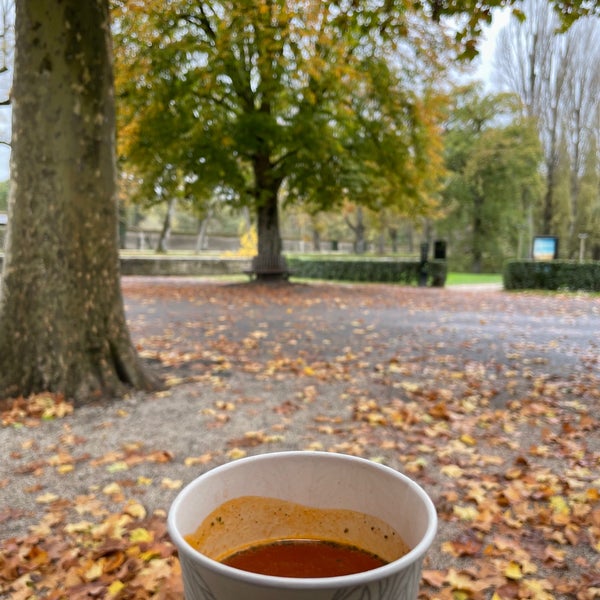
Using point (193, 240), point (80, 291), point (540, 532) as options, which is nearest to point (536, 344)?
point (540, 532)

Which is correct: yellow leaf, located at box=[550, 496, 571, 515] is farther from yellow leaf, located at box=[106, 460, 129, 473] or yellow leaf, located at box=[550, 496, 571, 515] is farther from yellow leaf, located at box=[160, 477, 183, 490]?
yellow leaf, located at box=[106, 460, 129, 473]

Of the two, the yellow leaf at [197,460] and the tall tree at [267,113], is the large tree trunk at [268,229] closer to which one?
the tall tree at [267,113]

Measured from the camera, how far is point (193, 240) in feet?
143

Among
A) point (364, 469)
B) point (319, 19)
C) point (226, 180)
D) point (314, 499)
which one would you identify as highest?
point (319, 19)

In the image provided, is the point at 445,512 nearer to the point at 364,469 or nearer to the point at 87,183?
the point at 364,469

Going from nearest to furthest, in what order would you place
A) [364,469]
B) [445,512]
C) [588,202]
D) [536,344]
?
[364,469], [445,512], [536,344], [588,202]

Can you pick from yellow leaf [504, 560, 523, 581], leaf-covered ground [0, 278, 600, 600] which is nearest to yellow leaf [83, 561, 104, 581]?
leaf-covered ground [0, 278, 600, 600]

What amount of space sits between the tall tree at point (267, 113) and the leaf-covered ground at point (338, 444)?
22.4ft

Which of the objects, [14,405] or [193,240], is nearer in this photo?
[14,405]

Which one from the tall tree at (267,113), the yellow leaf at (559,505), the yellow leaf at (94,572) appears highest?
the tall tree at (267,113)

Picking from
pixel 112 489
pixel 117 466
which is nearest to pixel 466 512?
pixel 112 489

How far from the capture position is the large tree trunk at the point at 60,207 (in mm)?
4062

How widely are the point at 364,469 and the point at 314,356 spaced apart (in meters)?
5.05

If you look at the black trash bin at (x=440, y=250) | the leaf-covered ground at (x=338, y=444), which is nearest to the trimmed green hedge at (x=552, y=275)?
the black trash bin at (x=440, y=250)
